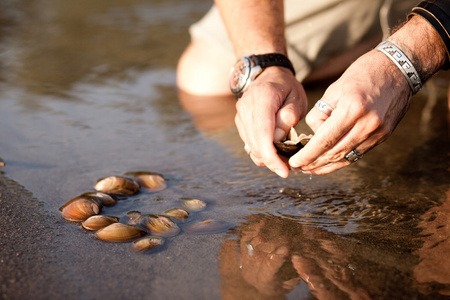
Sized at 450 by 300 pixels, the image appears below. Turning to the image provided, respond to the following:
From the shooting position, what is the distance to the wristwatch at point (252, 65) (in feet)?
6.50

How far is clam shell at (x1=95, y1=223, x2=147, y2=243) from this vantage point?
5.08ft

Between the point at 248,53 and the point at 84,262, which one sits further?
the point at 248,53

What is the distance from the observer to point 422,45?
1.66 m

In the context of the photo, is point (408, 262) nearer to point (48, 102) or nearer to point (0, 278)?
point (0, 278)

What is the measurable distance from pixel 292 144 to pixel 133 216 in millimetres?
573

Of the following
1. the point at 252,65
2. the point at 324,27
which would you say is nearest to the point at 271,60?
the point at 252,65

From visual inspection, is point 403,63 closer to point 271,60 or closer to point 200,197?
point 271,60

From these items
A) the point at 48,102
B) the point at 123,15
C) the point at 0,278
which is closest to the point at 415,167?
the point at 0,278

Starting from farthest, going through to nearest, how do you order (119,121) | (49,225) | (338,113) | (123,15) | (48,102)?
(123,15)
(48,102)
(119,121)
(49,225)
(338,113)

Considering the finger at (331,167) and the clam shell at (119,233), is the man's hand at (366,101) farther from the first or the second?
the clam shell at (119,233)

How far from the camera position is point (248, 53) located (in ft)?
6.95

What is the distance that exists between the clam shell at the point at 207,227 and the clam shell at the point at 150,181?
0.32 m

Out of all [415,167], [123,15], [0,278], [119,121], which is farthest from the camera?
[123,15]

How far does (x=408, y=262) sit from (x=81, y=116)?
1.85 meters
